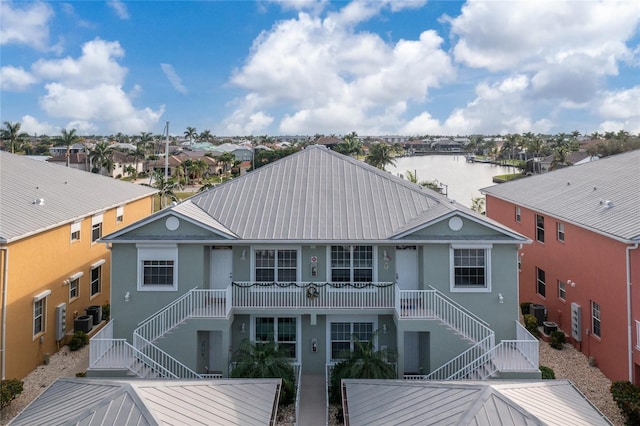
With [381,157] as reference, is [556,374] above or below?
below

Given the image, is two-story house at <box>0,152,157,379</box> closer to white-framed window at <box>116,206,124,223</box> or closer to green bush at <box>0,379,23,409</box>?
white-framed window at <box>116,206,124,223</box>

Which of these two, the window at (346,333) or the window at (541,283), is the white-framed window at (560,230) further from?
the window at (346,333)

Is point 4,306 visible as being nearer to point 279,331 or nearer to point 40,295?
point 40,295

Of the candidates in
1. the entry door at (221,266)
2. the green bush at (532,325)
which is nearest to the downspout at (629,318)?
the green bush at (532,325)

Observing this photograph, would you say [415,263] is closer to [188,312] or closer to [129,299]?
[188,312]

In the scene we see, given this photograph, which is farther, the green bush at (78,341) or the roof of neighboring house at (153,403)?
the green bush at (78,341)

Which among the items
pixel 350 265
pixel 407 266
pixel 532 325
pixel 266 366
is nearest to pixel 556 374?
pixel 532 325

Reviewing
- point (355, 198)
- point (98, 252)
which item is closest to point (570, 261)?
point (355, 198)

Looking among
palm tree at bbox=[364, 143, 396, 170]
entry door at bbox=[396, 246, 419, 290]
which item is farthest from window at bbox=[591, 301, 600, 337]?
palm tree at bbox=[364, 143, 396, 170]
